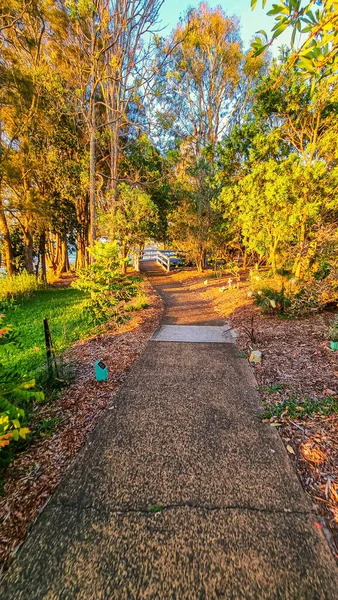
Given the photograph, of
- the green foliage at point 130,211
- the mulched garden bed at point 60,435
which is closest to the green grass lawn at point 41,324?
the mulched garden bed at point 60,435

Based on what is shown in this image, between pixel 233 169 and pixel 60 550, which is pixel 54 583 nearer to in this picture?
pixel 60 550

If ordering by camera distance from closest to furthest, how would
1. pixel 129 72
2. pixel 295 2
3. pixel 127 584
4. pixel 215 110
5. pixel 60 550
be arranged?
pixel 295 2, pixel 127 584, pixel 60 550, pixel 129 72, pixel 215 110

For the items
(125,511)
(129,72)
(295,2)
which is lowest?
(125,511)

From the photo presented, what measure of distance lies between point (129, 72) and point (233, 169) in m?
4.03

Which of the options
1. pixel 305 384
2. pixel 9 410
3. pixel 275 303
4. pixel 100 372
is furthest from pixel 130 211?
pixel 9 410

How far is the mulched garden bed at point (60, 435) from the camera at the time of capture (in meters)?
1.60

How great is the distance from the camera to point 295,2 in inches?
43.8

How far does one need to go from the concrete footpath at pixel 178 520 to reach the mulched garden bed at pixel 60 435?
0.09m


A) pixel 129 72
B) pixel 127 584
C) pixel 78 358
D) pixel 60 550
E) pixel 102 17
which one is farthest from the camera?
pixel 129 72

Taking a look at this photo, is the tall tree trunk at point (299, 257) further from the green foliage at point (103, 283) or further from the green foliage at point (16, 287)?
the green foliage at point (16, 287)

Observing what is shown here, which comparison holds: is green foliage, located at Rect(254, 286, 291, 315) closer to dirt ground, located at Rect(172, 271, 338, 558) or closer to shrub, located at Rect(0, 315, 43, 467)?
dirt ground, located at Rect(172, 271, 338, 558)

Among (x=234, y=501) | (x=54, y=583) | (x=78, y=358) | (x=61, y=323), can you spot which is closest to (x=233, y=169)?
(x=61, y=323)

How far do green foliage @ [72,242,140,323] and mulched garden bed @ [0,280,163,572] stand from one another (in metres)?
0.67

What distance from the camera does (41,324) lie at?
6.03 m
